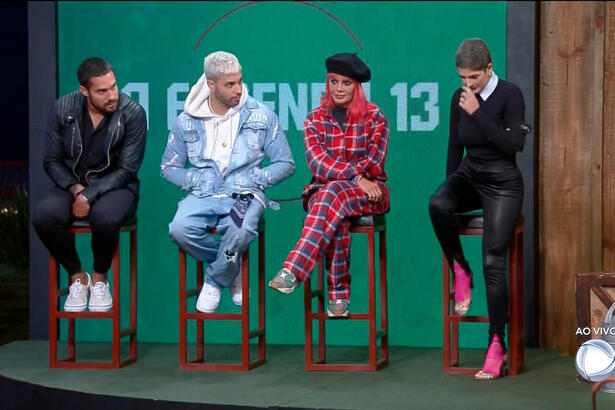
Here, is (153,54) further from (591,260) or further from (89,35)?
(591,260)

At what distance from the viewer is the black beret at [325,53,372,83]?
520 cm

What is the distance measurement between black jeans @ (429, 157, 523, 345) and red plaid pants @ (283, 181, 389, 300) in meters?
0.34

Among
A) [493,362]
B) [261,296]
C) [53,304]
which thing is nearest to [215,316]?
[261,296]

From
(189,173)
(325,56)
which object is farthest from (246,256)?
(325,56)

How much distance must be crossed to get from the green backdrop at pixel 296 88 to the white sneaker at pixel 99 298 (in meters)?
0.81

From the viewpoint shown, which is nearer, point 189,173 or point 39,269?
point 189,173

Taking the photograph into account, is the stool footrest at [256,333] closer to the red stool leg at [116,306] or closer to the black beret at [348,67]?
the red stool leg at [116,306]

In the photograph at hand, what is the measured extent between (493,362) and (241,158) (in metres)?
1.46

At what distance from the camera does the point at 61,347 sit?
6047 millimetres

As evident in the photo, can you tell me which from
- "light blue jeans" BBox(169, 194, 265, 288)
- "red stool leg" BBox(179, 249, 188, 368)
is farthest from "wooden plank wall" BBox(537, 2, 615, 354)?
"red stool leg" BBox(179, 249, 188, 368)

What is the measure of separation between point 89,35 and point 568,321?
2.92m

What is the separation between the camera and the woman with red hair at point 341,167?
506cm

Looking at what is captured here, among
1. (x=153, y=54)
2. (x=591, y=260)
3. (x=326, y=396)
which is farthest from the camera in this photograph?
(x=153, y=54)

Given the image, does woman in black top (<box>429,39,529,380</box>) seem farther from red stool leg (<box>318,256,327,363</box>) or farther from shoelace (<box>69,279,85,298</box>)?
shoelace (<box>69,279,85,298</box>)
